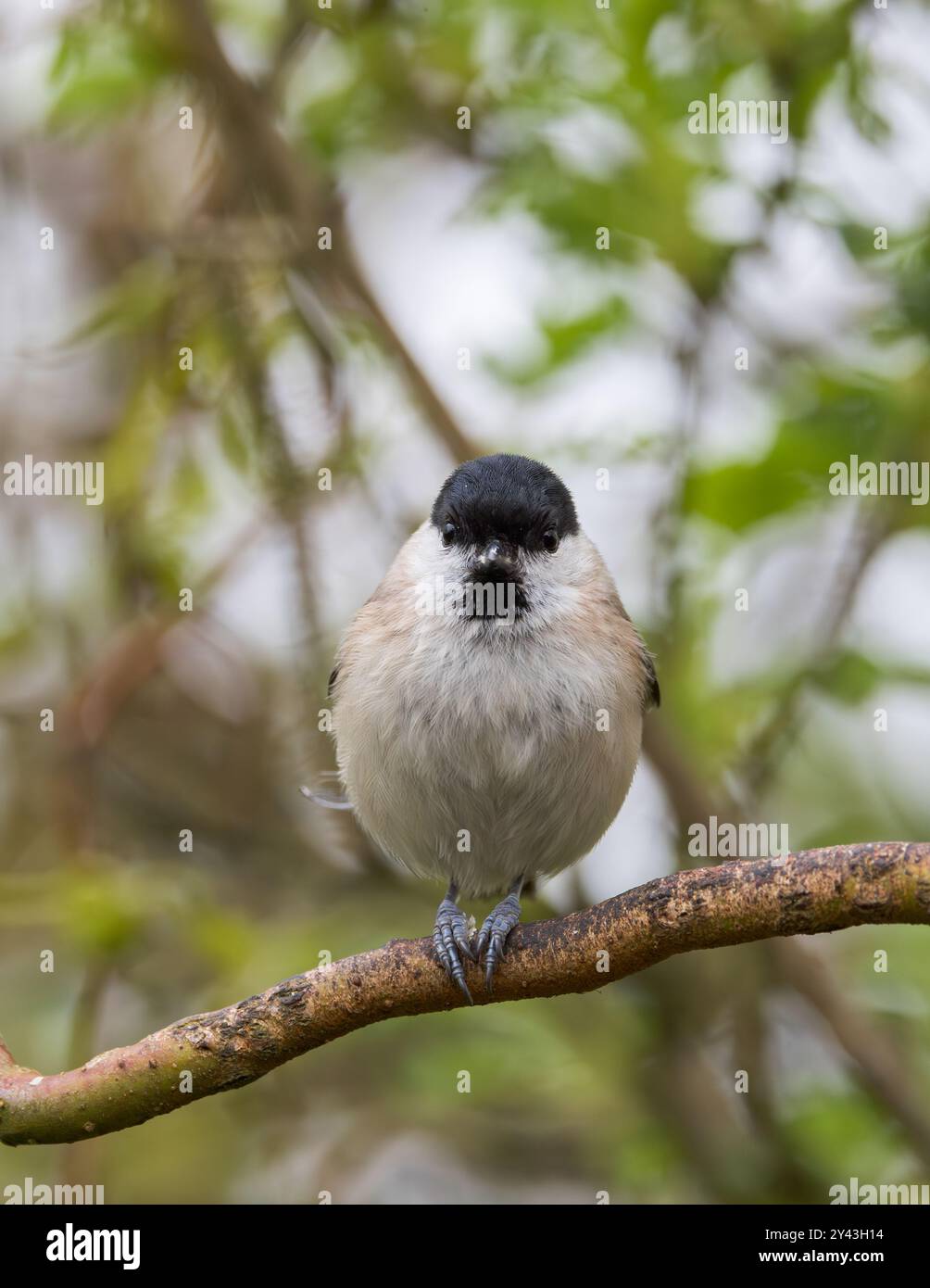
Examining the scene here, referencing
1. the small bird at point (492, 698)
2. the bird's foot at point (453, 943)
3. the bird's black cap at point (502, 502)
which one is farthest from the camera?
the bird's black cap at point (502, 502)

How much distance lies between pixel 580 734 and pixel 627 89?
4.78 feet

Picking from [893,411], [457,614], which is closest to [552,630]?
[457,614]

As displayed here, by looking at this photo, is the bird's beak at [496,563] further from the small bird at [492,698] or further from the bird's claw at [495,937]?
the bird's claw at [495,937]

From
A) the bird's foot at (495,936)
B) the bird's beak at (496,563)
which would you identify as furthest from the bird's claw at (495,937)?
the bird's beak at (496,563)

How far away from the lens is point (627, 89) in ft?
9.95

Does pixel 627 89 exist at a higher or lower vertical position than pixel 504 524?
higher

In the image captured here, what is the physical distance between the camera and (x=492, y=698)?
8.86 feet

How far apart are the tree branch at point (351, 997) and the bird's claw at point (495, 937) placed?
26mm

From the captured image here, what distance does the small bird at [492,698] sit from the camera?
8.92 feet

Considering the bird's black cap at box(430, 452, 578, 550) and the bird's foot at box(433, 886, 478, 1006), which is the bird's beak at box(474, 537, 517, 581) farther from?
the bird's foot at box(433, 886, 478, 1006)

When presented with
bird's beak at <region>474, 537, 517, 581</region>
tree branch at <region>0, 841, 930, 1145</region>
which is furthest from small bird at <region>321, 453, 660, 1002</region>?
tree branch at <region>0, 841, 930, 1145</region>

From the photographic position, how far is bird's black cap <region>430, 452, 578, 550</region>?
284 centimetres
